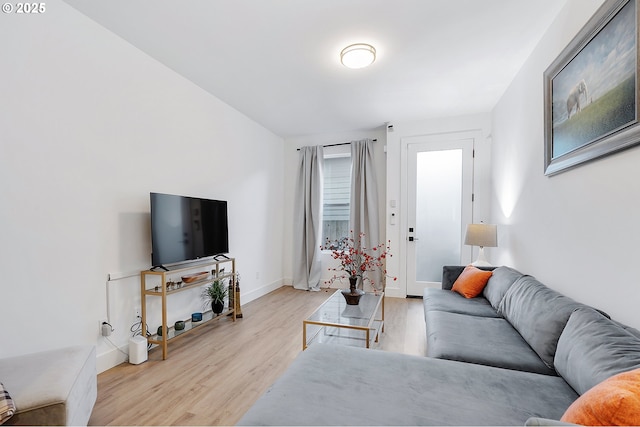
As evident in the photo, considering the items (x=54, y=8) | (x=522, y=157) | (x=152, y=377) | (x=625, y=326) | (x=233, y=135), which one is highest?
(x=54, y=8)

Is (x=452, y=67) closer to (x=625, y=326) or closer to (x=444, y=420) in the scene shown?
(x=625, y=326)

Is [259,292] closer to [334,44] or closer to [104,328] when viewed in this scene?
[104,328]

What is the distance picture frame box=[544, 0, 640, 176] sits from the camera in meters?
1.38

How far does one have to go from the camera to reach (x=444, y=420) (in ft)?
3.30

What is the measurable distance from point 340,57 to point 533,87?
174 centimetres

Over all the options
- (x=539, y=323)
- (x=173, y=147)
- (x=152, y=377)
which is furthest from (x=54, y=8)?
(x=539, y=323)

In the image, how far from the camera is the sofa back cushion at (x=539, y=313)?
1.54m

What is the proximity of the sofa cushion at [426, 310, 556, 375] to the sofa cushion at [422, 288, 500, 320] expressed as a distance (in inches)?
6.3

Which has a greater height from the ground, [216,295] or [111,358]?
[216,295]

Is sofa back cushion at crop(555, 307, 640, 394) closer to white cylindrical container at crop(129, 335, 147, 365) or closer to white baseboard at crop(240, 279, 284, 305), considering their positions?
white cylindrical container at crop(129, 335, 147, 365)

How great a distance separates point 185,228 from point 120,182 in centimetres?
67

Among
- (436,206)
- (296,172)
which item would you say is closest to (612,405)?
(436,206)

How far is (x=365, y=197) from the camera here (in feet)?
15.6

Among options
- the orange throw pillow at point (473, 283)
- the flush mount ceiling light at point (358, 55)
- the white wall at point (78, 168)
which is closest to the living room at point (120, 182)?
the white wall at point (78, 168)
